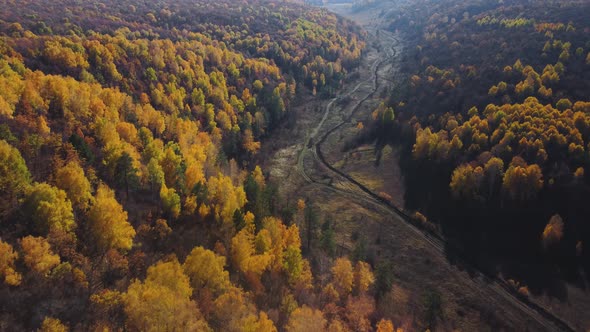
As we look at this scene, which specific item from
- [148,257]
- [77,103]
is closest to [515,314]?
[148,257]

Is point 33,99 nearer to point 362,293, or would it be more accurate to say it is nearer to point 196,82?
point 196,82

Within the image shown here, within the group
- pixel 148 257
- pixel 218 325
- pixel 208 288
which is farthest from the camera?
pixel 148 257

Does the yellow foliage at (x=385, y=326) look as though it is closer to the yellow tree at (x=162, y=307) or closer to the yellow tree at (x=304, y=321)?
the yellow tree at (x=304, y=321)

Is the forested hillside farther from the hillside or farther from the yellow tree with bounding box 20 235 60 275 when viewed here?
the hillside

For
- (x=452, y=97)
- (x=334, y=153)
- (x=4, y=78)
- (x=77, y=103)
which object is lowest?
(x=334, y=153)

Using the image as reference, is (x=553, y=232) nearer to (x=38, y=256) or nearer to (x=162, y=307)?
(x=162, y=307)

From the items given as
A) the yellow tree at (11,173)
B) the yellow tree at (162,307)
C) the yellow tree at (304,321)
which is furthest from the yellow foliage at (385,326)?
the yellow tree at (11,173)

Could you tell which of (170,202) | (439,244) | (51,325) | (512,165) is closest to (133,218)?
(170,202)
